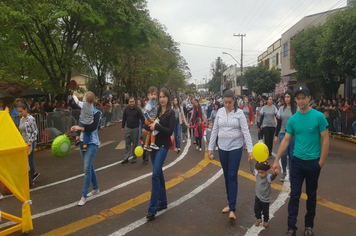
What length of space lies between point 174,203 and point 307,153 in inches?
97.8

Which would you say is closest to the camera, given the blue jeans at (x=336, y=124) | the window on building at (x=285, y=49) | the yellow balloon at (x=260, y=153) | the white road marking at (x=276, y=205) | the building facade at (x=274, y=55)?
the white road marking at (x=276, y=205)

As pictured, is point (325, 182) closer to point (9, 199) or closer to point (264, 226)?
point (264, 226)

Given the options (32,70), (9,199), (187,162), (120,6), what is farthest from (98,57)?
(9,199)

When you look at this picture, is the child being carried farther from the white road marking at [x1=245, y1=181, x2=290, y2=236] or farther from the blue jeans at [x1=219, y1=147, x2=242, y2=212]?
the white road marking at [x1=245, y1=181, x2=290, y2=236]

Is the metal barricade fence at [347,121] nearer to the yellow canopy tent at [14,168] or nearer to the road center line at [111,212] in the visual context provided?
the road center line at [111,212]

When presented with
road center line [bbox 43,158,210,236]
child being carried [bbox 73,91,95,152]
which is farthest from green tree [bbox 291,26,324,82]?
child being carried [bbox 73,91,95,152]

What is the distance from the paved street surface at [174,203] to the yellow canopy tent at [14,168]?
249mm

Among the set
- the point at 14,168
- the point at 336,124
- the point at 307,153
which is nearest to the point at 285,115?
the point at 307,153

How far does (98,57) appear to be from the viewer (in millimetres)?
20094

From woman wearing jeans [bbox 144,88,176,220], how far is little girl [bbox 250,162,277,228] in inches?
57.7

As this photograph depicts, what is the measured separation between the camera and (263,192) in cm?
424

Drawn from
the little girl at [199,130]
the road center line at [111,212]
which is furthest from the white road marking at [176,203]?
the little girl at [199,130]

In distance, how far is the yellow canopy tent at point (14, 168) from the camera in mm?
4027

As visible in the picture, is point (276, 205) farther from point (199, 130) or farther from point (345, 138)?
point (345, 138)
